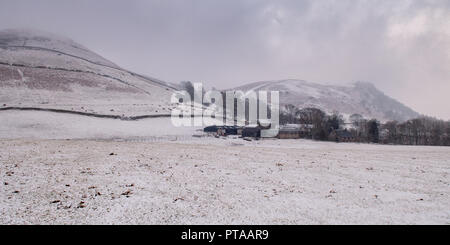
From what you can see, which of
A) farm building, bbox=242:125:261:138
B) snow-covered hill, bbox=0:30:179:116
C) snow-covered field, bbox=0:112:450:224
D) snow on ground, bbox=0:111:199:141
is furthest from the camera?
snow-covered hill, bbox=0:30:179:116

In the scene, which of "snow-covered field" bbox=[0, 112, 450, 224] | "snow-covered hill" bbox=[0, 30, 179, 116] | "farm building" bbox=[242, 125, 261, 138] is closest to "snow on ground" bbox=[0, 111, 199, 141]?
"snow-covered hill" bbox=[0, 30, 179, 116]

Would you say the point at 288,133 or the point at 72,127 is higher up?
the point at 72,127

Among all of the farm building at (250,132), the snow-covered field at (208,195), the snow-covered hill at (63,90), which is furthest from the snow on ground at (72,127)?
the snow-covered field at (208,195)

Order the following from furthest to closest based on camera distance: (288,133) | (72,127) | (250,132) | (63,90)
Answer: (63,90) < (288,133) < (250,132) < (72,127)

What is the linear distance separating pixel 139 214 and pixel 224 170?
29.9 feet

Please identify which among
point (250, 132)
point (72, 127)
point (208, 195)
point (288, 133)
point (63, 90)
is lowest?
point (208, 195)

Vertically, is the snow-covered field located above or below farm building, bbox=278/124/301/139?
below

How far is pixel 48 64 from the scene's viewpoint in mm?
123250

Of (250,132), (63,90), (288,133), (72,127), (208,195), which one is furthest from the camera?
(63,90)

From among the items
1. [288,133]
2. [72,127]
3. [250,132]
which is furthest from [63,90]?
[288,133]

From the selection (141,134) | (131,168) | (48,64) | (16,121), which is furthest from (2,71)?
(131,168)

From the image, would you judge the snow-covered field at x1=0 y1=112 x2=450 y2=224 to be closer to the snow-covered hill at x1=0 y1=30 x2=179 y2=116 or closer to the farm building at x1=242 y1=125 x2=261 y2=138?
the farm building at x1=242 y1=125 x2=261 y2=138

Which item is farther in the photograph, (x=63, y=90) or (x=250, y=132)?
(x=63, y=90)

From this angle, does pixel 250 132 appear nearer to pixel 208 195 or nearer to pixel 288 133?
pixel 288 133
